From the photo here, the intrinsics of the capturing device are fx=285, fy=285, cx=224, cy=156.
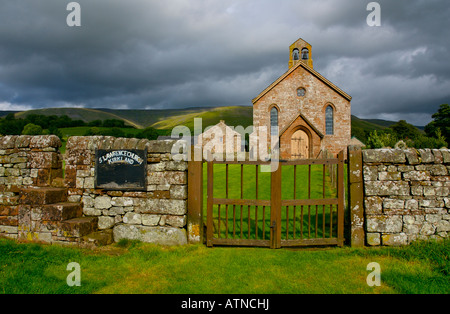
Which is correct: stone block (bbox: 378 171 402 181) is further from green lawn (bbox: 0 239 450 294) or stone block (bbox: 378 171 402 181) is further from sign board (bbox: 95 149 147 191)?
sign board (bbox: 95 149 147 191)

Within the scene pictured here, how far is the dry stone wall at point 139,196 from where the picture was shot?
6602mm

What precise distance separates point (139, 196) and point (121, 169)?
777 mm

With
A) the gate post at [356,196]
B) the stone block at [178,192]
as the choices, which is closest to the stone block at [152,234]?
the stone block at [178,192]

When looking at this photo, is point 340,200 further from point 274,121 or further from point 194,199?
point 274,121

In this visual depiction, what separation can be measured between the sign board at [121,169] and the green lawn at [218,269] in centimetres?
140

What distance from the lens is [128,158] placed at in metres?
6.77

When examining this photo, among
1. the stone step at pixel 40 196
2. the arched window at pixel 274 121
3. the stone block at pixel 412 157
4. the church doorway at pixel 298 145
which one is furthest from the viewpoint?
the arched window at pixel 274 121

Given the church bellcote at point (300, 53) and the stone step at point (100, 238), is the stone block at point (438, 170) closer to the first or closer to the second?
the stone step at point (100, 238)

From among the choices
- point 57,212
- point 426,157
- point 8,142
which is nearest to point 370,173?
point 426,157

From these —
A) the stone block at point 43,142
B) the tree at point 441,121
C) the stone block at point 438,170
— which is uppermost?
the tree at point 441,121

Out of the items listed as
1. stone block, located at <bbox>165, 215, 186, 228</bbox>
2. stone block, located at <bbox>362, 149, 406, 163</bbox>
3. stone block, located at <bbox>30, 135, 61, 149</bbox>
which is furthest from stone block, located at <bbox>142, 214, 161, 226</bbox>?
stone block, located at <bbox>362, 149, 406, 163</bbox>

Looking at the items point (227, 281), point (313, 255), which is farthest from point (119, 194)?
point (313, 255)

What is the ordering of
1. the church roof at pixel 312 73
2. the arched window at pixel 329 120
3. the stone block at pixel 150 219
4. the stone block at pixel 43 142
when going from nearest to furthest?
the stone block at pixel 150 219 < the stone block at pixel 43 142 < the church roof at pixel 312 73 < the arched window at pixel 329 120

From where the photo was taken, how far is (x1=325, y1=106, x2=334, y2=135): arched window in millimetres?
30688
